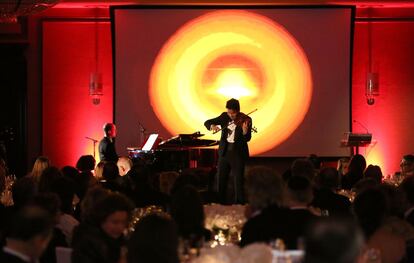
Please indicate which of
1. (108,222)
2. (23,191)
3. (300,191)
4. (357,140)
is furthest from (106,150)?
(108,222)

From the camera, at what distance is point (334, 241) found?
2512mm

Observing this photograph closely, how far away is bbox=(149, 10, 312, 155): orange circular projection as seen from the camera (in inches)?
556

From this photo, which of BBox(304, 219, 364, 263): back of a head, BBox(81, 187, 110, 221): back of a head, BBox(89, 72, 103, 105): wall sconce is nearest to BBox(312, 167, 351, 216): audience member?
BBox(81, 187, 110, 221): back of a head

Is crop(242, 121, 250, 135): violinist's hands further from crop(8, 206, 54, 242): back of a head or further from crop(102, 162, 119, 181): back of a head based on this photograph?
crop(8, 206, 54, 242): back of a head

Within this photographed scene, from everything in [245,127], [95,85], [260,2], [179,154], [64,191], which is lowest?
[179,154]

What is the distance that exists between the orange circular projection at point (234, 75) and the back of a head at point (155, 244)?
10502mm

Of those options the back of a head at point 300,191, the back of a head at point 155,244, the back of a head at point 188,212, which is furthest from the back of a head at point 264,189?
the back of a head at point 155,244

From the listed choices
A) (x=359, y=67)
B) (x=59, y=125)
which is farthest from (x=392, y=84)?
(x=59, y=125)

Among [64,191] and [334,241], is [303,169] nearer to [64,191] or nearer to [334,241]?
[64,191]

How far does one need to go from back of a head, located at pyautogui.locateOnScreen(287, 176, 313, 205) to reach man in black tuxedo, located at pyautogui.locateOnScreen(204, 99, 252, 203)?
4985 mm

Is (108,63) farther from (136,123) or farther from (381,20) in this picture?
(381,20)

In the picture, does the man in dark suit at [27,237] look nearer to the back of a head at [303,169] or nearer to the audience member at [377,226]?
the audience member at [377,226]

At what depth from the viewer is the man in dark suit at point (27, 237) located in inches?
127

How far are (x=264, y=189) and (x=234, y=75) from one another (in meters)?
9.47
